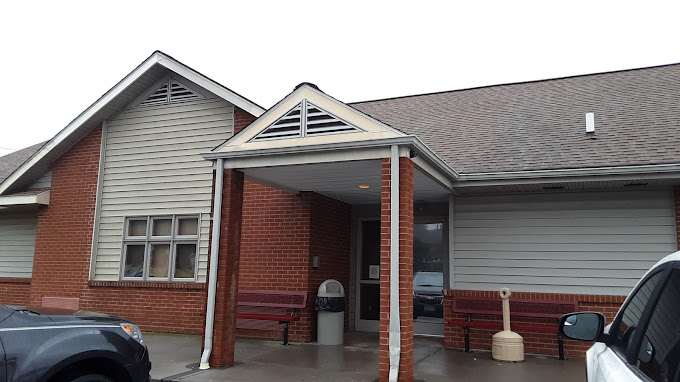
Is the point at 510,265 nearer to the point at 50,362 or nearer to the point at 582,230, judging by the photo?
the point at 582,230

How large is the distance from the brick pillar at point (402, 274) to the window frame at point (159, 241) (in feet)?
17.5

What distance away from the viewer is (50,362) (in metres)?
4.33

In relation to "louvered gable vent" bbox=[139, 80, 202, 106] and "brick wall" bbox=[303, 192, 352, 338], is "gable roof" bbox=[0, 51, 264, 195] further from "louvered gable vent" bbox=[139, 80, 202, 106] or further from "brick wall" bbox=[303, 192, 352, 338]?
"brick wall" bbox=[303, 192, 352, 338]

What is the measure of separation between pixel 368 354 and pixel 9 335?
19.2 feet

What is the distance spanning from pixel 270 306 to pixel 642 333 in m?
8.26

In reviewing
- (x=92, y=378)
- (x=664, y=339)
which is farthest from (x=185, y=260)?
(x=664, y=339)

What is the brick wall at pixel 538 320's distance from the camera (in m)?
8.92

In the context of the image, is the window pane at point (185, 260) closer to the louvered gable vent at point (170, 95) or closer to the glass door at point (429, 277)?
the louvered gable vent at point (170, 95)

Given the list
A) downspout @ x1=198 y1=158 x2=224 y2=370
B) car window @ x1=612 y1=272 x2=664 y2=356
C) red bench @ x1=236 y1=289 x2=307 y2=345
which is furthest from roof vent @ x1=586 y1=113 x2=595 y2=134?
car window @ x1=612 y1=272 x2=664 y2=356

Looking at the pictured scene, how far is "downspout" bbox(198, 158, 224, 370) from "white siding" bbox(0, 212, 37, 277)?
7.58 m

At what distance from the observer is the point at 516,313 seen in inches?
361

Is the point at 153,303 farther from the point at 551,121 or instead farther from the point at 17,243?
the point at 551,121

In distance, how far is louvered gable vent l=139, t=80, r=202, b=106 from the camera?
1177cm

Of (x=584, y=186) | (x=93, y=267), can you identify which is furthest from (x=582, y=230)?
(x=93, y=267)
